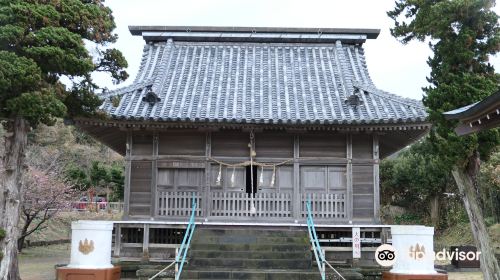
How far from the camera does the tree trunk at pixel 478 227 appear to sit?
1005 cm

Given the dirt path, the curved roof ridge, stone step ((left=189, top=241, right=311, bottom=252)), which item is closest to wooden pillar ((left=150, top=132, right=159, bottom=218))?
the curved roof ridge

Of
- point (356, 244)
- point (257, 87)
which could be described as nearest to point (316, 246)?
point (356, 244)

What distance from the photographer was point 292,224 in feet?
44.7

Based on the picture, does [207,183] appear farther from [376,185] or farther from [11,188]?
[11,188]

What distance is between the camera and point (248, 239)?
43.3 feet

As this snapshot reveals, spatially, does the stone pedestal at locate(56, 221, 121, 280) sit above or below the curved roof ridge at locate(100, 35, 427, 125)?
below

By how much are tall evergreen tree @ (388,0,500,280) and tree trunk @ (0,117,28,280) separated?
8775mm

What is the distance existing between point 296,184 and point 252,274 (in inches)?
154

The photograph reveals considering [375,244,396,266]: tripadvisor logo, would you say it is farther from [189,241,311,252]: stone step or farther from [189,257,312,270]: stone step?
[189,241,311,252]: stone step

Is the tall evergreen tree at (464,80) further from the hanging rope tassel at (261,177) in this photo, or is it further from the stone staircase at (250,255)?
the hanging rope tassel at (261,177)

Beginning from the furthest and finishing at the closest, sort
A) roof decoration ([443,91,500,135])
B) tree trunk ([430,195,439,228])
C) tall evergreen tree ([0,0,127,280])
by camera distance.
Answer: tree trunk ([430,195,439,228]), tall evergreen tree ([0,0,127,280]), roof decoration ([443,91,500,135])

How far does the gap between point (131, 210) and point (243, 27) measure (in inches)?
330

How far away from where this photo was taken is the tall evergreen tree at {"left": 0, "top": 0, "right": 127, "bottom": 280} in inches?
363

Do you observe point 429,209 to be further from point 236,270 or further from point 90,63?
point 90,63
